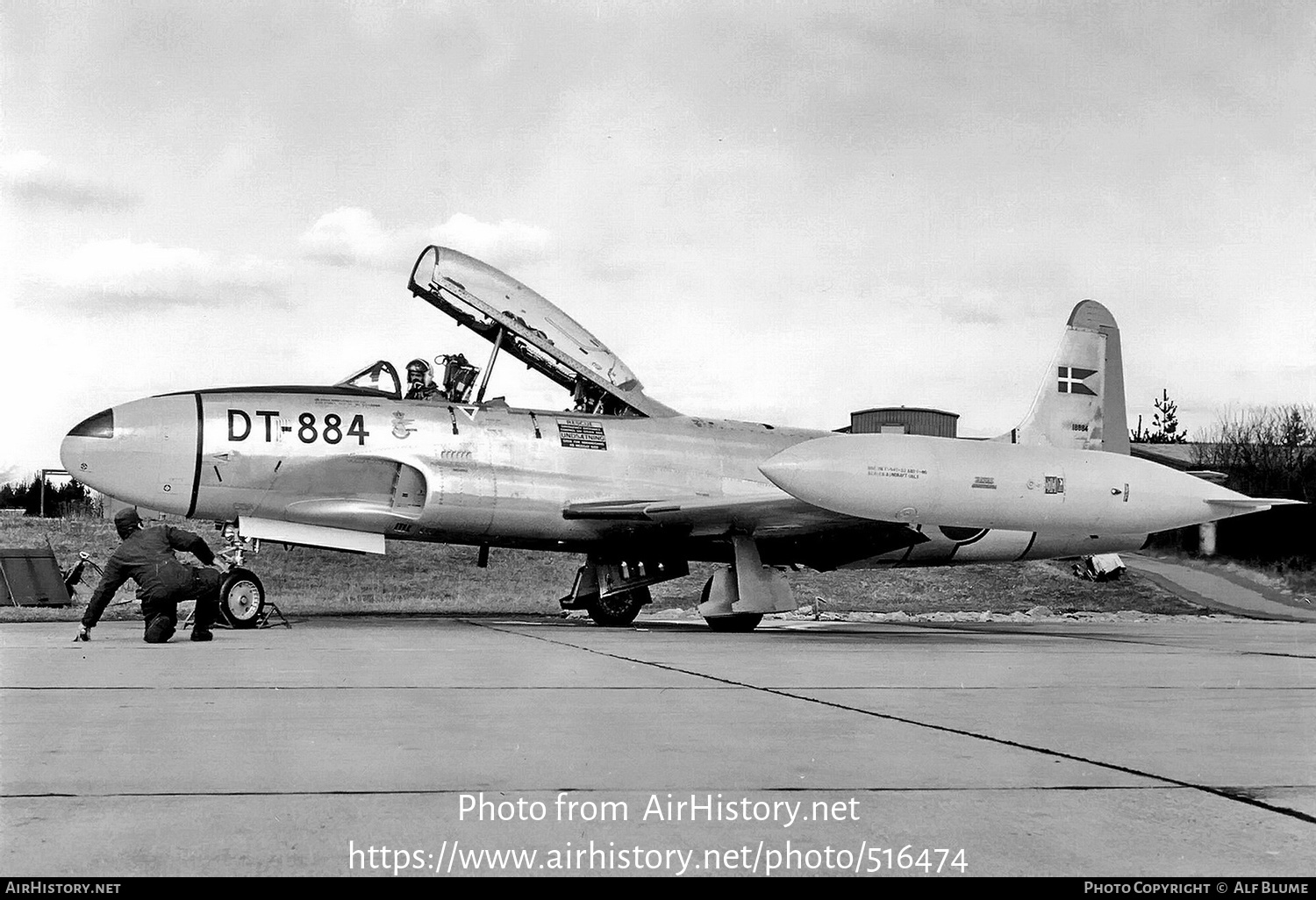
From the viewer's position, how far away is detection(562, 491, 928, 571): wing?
47.5 ft

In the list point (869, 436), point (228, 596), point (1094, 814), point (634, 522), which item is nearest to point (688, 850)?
point (1094, 814)

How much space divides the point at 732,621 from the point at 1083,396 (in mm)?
6041

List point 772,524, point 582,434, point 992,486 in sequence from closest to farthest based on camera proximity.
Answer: point 992,486 → point 772,524 → point 582,434

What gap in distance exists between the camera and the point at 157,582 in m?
11.4

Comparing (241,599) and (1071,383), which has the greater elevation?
(1071,383)

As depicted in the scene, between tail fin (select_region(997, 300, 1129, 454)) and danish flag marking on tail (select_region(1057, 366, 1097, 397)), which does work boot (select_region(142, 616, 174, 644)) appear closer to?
tail fin (select_region(997, 300, 1129, 454))

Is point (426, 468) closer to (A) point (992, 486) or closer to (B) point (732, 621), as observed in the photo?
(B) point (732, 621)

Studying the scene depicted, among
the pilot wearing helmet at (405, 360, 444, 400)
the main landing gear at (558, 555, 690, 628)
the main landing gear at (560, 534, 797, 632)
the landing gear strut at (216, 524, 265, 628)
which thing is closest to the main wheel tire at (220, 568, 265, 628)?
the landing gear strut at (216, 524, 265, 628)

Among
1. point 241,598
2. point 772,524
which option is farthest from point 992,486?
point 241,598

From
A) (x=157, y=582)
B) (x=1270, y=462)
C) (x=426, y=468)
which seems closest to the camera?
(x=157, y=582)

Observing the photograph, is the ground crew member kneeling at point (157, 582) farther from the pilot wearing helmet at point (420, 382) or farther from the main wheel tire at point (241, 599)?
the pilot wearing helmet at point (420, 382)

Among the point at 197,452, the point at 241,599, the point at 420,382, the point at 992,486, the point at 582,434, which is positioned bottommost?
the point at 241,599

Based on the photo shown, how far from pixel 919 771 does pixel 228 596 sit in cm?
1049

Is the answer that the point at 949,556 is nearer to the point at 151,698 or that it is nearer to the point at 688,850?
the point at 151,698
